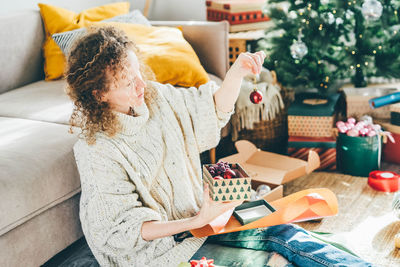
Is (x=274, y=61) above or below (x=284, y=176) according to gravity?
above

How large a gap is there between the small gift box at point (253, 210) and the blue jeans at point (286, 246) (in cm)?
11

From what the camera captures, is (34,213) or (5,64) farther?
(5,64)

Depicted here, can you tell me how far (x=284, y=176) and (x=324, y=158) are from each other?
34 cm

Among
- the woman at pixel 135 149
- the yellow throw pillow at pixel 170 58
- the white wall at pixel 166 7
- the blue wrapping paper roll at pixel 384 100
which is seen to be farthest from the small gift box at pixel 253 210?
the white wall at pixel 166 7

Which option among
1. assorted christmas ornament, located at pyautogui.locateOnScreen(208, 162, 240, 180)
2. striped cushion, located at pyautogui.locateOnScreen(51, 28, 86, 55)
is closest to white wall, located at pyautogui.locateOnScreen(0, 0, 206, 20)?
striped cushion, located at pyautogui.locateOnScreen(51, 28, 86, 55)

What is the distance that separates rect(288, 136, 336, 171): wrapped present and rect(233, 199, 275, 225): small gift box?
2.56 ft

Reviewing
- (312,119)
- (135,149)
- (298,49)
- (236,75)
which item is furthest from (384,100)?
(135,149)

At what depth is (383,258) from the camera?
5.11 feet

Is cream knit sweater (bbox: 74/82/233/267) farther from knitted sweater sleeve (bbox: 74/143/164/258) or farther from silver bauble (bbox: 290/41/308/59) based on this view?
silver bauble (bbox: 290/41/308/59)

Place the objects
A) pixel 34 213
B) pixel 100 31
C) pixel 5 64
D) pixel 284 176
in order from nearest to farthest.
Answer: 1. pixel 100 31
2. pixel 34 213
3. pixel 284 176
4. pixel 5 64

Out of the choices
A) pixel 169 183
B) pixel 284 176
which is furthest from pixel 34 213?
pixel 284 176

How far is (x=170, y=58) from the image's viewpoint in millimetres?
2014

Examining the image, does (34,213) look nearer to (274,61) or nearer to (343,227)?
(343,227)

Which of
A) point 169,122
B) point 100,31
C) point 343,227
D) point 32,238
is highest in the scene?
point 100,31
